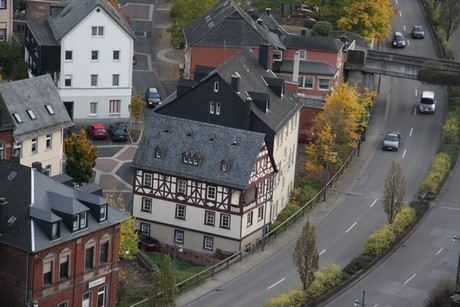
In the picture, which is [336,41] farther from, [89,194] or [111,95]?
[89,194]

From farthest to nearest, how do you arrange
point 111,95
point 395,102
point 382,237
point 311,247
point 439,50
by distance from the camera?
point 439,50 < point 395,102 < point 111,95 < point 382,237 < point 311,247

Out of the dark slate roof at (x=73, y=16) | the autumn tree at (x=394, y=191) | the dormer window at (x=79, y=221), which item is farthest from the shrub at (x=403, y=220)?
the dark slate roof at (x=73, y=16)

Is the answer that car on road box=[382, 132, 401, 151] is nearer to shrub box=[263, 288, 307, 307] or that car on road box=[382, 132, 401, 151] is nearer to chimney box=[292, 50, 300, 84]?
chimney box=[292, 50, 300, 84]

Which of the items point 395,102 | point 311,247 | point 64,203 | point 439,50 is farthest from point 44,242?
point 439,50

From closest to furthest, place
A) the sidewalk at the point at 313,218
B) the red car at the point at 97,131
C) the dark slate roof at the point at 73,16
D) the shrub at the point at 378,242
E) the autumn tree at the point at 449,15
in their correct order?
the sidewalk at the point at 313,218 < the shrub at the point at 378,242 < the red car at the point at 97,131 < the dark slate roof at the point at 73,16 < the autumn tree at the point at 449,15

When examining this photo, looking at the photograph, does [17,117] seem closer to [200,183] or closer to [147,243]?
[147,243]

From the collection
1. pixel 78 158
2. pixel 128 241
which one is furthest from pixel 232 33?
pixel 128 241

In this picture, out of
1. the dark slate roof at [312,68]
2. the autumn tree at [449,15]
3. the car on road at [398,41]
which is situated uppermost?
the autumn tree at [449,15]

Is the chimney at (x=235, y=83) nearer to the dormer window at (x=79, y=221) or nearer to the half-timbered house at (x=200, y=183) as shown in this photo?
the half-timbered house at (x=200, y=183)
